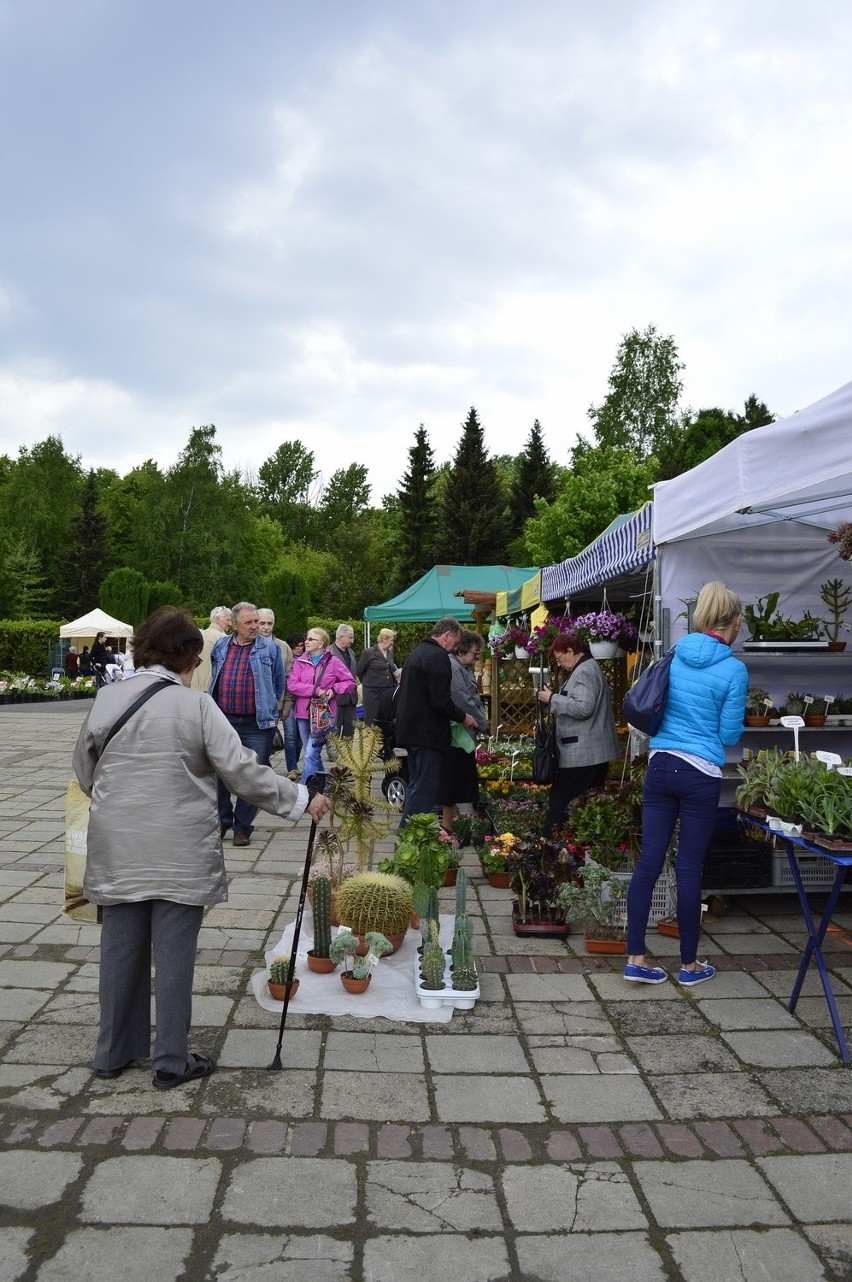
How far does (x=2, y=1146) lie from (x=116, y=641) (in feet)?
125

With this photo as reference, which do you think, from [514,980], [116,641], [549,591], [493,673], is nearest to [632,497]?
[116,641]

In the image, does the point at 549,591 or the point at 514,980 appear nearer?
the point at 514,980

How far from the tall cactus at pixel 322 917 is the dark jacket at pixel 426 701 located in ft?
7.06

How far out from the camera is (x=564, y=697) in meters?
5.96

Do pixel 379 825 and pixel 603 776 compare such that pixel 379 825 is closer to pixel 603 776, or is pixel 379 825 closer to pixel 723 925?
pixel 603 776

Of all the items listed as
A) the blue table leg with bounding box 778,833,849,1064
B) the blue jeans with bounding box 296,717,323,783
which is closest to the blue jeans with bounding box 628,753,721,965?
the blue table leg with bounding box 778,833,849,1064

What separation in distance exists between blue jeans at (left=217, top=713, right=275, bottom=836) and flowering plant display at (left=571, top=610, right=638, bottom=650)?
8.23ft

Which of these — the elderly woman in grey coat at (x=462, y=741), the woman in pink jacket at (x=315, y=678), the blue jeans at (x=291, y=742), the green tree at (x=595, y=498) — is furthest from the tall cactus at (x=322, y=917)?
the green tree at (x=595, y=498)

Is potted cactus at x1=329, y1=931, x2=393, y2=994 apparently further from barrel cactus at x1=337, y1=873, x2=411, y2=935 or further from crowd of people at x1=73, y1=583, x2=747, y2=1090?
crowd of people at x1=73, y1=583, x2=747, y2=1090

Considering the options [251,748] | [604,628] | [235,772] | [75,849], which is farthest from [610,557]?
[75,849]

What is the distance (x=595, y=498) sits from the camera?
1318 inches

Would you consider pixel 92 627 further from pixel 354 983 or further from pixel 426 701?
pixel 354 983

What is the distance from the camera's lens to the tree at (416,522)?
51.8 meters

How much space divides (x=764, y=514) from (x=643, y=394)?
41.5 metres
